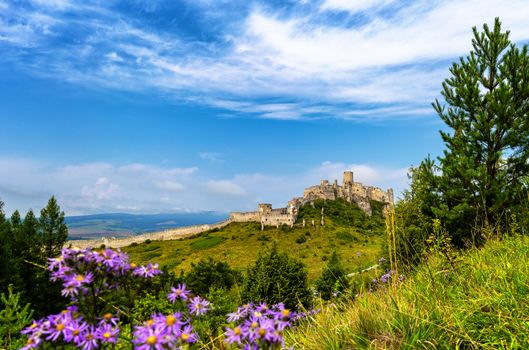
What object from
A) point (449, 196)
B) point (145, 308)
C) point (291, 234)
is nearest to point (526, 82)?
point (449, 196)

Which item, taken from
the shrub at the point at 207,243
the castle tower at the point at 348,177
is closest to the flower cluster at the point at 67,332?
the shrub at the point at 207,243

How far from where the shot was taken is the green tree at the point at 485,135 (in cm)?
1923

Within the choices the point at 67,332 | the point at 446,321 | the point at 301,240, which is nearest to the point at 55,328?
the point at 67,332

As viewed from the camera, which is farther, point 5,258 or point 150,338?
point 5,258

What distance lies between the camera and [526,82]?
19469mm

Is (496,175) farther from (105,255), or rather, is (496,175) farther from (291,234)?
(291,234)

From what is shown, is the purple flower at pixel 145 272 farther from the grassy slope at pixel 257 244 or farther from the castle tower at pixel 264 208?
the castle tower at pixel 264 208

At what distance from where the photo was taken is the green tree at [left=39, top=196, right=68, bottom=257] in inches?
907

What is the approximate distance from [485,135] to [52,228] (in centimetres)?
2729

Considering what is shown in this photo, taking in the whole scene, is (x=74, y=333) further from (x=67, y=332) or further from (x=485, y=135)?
(x=485, y=135)

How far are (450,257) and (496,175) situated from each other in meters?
16.9

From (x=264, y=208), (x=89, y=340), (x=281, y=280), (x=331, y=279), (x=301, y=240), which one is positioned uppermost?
(x=264, y=208)

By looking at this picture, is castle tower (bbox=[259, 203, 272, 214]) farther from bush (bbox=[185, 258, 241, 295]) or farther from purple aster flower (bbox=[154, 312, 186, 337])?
purple aster flower (bbox=[154, 312, 186, 337])

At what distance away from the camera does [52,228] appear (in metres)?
23.6
